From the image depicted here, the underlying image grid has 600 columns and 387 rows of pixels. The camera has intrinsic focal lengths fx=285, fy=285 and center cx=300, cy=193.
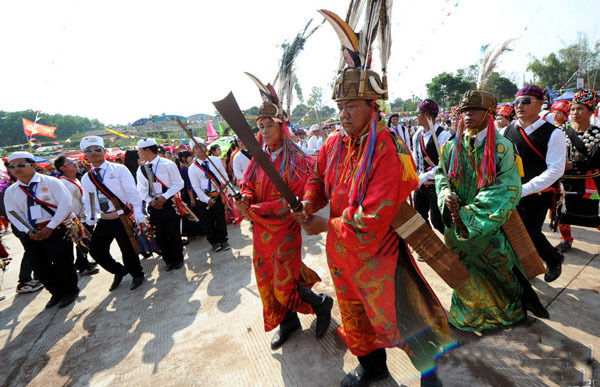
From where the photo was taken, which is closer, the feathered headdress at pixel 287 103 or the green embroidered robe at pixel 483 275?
the green embroidered robe at pixel 483 275

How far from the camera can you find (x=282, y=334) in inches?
101

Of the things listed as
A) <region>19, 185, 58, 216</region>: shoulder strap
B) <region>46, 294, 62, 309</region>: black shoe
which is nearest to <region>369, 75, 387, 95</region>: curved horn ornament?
<region>19, 185, 58, 216</region>: shoulder strap

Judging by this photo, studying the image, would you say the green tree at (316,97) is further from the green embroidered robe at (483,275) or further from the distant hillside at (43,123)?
the distant hillside at (43,123)

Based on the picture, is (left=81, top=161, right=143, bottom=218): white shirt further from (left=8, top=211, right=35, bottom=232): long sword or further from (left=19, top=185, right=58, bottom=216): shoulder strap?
(left=8, top=211, right=35, bottom=232): long sword

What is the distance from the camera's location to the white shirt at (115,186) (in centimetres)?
398

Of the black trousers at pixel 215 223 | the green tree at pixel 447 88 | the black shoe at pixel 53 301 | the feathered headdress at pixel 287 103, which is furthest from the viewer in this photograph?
the green tree at pixel 447 88

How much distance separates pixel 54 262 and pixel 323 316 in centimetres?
386

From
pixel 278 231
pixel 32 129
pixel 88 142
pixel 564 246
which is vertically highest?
pixel 32 129

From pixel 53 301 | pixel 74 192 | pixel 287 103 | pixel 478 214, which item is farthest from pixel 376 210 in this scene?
pixel 74 192

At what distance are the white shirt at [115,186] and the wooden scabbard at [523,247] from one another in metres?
4.38

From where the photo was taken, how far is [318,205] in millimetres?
2041

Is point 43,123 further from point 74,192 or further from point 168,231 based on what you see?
point 168,231

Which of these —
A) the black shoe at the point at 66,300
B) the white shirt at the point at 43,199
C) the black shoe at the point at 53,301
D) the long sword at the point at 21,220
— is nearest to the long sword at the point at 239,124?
the white shirt at the point at 43,199

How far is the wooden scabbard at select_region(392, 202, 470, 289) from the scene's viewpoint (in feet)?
5.18
